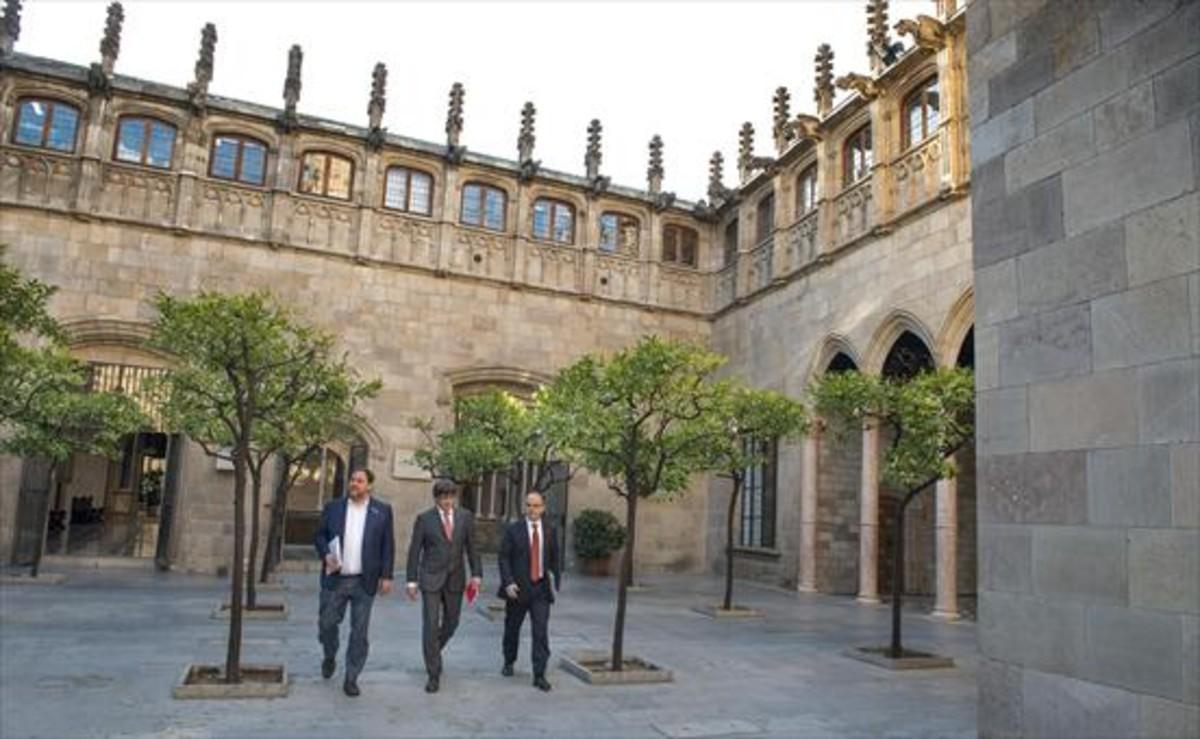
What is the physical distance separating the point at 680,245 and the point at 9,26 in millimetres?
14480

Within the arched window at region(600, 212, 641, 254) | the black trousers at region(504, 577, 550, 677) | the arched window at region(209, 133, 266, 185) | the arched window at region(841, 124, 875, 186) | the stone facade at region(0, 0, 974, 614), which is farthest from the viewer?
the arched window at region(600, 212, 641, 254)

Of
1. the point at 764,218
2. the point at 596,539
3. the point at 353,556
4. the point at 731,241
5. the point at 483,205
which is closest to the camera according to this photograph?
the point at 353,556

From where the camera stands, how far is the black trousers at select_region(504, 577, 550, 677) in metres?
7.14

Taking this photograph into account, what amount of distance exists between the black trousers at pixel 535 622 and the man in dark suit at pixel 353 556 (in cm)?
115

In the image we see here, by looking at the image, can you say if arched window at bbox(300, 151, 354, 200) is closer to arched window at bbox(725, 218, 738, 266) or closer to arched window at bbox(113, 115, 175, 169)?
arched window at bbox(113, 115, 175, 169)

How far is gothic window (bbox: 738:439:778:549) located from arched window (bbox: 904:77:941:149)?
656cm

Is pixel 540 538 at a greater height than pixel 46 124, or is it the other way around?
pixel 46 124

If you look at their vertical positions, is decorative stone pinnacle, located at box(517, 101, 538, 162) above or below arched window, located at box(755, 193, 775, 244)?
above

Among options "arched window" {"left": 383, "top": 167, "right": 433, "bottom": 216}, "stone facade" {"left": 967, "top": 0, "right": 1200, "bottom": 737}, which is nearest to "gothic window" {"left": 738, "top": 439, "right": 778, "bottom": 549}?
"arched window" {"left": 383, "top": 167, "right": 433, "bottom": 216}

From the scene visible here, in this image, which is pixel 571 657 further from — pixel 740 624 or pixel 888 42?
pixel 888 42

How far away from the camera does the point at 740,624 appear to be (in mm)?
11750

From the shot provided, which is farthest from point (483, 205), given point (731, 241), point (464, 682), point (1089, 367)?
point (1089, 367)

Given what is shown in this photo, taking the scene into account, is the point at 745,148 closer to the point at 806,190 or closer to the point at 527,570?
the point at 806,190

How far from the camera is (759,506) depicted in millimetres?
18953
